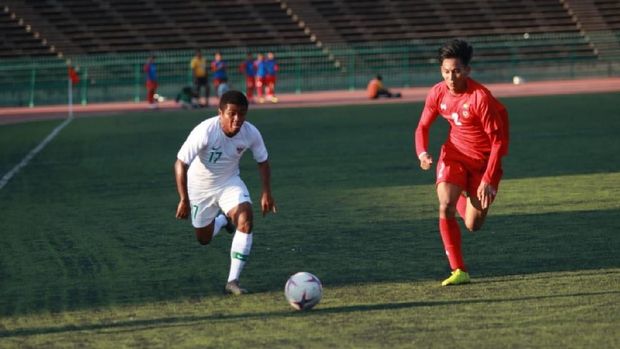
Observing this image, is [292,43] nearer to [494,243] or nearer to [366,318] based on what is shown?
[494,243]

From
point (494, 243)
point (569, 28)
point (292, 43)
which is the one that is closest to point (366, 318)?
point (494, 243)

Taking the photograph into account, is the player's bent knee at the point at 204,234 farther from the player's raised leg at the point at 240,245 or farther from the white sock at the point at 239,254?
the white sock at the point at 239,254

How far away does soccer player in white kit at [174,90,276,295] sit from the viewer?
9234 millimetres

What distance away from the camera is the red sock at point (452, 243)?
9.45 metres

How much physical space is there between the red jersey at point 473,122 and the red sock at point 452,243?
535mm

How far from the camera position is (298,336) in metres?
7.68

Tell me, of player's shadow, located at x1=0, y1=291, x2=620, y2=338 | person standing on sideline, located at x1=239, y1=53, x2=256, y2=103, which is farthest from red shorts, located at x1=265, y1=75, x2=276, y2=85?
player's shadow, located at x1=0, y1=291, x2=620, y2=338

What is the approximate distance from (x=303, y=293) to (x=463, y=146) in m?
2.08

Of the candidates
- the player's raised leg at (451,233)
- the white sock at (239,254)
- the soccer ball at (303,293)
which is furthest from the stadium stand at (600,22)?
the soccer ball at (303,293)

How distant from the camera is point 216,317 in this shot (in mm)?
8359

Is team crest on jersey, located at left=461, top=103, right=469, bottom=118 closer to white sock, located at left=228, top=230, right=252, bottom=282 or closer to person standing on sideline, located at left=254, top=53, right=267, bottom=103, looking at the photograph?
white sock, located at left=228, top=230, right=252, bottom=282

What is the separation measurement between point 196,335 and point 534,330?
2.11 metres

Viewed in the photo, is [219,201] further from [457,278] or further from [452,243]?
[457,278]

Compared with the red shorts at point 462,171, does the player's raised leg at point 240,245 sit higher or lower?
lower
